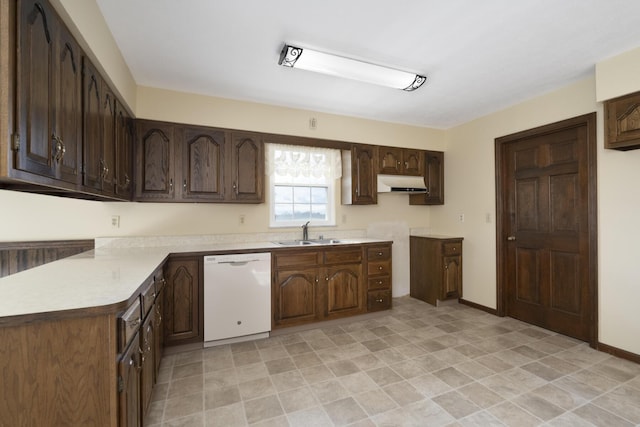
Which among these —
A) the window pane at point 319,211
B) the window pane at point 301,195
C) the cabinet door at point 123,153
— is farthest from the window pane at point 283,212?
the cabinet door at point 123,153

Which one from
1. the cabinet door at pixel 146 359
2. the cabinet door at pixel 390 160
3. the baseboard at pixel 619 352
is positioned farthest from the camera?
the cabinet door at pixel 390 160

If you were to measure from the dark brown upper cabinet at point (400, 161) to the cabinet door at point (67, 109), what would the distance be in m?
3.22

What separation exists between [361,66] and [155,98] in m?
2.16

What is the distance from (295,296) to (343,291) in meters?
0.60

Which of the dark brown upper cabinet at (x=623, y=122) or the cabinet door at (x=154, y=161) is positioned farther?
the cabinet door at (x=154, y=161)

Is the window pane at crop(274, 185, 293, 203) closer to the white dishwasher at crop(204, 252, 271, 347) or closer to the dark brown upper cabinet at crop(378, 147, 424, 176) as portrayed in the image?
the white dishwasher at crop(204, 252, 271, 347)

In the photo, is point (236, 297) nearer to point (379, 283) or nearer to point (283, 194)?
point (283, 194)

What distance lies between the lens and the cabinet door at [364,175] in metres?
3.79

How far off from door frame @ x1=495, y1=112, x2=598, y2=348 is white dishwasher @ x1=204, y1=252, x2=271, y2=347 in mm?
2907

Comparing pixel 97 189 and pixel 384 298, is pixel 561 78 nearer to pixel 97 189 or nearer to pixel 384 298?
pixel 384 298

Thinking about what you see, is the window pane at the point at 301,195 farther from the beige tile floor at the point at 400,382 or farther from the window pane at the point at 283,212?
the beige tile floor at the point at 400,382

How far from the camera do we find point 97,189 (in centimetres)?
189

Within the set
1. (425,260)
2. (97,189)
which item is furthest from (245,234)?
(425,260)

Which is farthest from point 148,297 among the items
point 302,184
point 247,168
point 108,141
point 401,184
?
point 401,184
